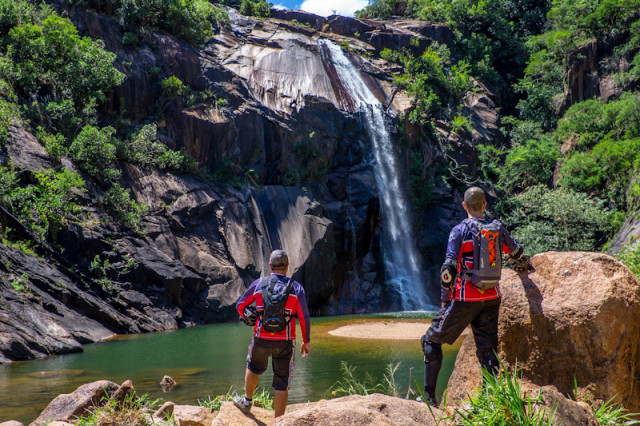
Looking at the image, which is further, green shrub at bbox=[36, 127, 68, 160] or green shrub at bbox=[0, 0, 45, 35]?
green shrub at bbox=[0, 0, 45, 35]

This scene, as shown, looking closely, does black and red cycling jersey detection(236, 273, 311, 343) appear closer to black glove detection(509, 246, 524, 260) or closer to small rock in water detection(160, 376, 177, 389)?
black glove detection(509, 246, 524, 260)

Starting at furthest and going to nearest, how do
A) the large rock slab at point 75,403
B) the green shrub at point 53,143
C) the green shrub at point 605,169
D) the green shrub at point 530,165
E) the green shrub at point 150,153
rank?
→ the green shrub at point 530,165
the green shrub at point 605,169
the green shrub at point 150,153
the green shrub at point 53,143
the large rock slab at point 75,403

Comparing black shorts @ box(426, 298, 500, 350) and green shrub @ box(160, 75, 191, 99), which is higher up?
green shrub @ box(160, 75, 191, 99)

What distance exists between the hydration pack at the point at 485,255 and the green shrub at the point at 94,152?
1893 cm

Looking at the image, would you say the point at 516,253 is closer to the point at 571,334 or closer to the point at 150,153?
the point at 571,334

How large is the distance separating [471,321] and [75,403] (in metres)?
4.25

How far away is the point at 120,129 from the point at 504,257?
893 inches

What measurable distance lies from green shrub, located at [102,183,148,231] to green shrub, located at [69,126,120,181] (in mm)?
711

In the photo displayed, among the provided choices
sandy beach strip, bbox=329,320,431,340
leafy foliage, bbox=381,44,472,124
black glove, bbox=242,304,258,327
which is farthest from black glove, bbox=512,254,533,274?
leafy foliage, bbox=381,44,472,124

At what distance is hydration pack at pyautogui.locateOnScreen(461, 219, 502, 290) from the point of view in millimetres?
4879

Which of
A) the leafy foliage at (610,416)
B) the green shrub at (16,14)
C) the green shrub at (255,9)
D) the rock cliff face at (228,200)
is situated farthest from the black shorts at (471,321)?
the green shrub at (255,9)

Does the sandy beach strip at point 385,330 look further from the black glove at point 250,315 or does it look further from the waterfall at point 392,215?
the black glove at point 250,315

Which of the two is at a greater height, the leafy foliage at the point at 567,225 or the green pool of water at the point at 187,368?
the leafy foliage at the point at 567,225

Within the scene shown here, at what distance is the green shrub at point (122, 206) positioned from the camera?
20625 millimetres
